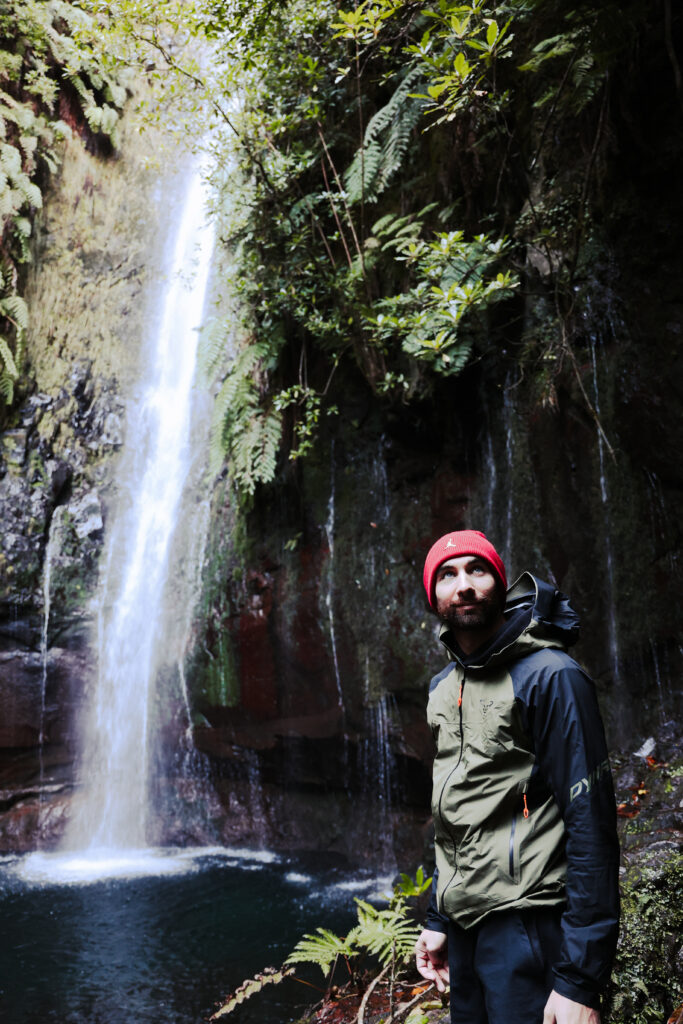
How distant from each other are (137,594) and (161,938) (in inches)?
191

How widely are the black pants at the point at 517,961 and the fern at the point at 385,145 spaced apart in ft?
20.9

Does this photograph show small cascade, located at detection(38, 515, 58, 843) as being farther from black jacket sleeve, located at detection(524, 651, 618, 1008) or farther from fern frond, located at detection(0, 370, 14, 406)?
black jacket sleeve, located at detection(524, 651, 618, 1008)

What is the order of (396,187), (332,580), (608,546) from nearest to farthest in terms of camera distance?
(608,546), (396,187), (332,580)

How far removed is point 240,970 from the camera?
493 centimetres

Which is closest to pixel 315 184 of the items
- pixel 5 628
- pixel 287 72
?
pixel 287 72

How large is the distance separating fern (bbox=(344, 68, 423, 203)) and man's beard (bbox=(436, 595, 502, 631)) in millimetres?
5646

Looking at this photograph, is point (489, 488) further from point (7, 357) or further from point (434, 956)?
point (7, 357)

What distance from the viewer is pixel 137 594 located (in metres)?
9.48

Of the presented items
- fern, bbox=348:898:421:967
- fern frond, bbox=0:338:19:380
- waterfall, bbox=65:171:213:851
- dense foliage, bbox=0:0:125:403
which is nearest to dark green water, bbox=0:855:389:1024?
fern, bbox=348:898:421:967

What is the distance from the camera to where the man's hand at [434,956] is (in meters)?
2.05

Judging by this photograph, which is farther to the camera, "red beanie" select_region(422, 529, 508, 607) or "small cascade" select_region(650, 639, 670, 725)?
"small cascade" select_region(650, 639, 670, 725)

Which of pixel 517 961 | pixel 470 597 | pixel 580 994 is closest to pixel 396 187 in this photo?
pixel 470 597

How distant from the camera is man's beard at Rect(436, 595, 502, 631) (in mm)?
1962

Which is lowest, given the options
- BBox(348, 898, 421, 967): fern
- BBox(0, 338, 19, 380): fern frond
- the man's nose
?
BBox(348, 898, 421, 967): fern
